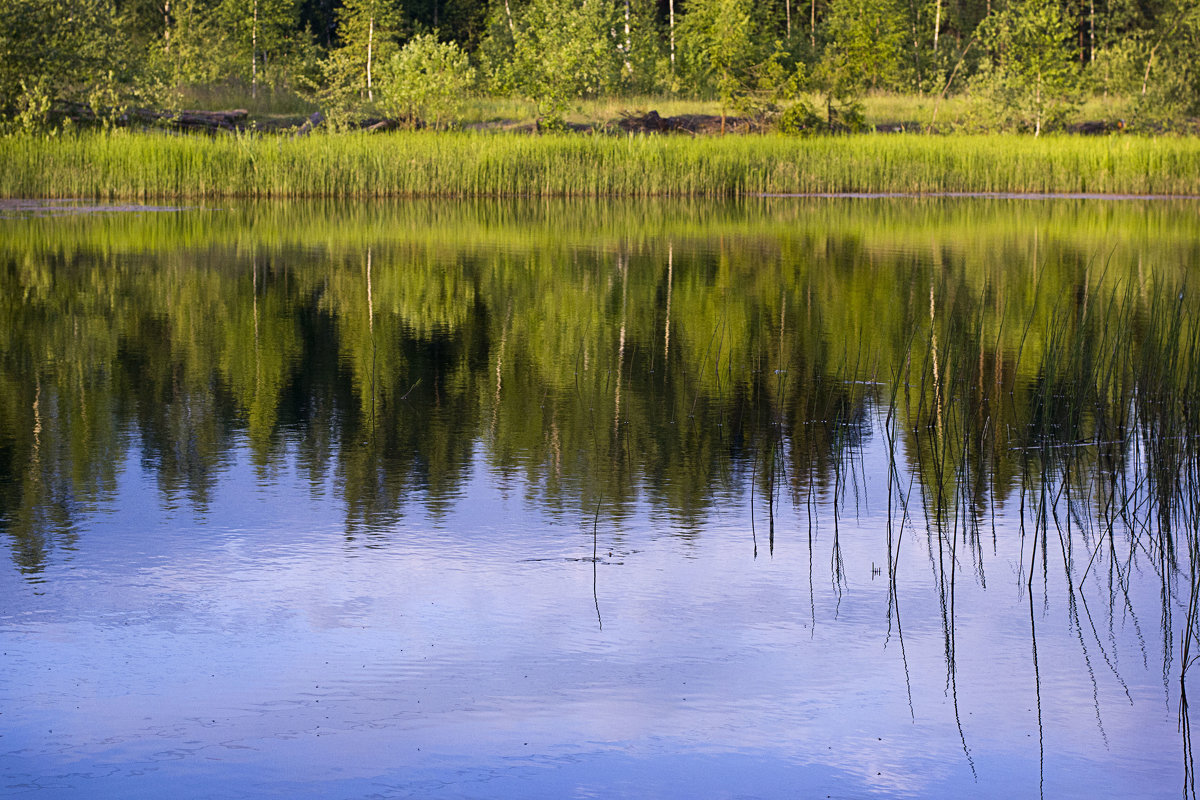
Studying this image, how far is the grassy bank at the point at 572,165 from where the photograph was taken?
23.1 m

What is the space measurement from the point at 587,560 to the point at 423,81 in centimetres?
2658

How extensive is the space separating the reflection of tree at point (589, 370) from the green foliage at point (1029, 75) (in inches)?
625

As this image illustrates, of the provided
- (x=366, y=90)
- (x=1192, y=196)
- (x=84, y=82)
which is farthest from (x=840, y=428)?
(x=366, y=90)

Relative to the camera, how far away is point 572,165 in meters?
25.7

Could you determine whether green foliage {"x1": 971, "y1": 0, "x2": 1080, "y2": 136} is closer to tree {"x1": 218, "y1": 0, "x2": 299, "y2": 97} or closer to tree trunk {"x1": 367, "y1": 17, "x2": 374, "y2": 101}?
tree trunk {"x1": 367, "y1": 17, "x2": 374, "y2": 101}

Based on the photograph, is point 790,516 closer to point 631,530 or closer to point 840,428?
point 631,530

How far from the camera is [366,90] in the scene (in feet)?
123

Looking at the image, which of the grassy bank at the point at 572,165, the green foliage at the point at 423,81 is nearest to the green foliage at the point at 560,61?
the green foliage at the point at 423,81

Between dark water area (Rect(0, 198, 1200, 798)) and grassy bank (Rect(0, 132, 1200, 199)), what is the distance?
517 inches

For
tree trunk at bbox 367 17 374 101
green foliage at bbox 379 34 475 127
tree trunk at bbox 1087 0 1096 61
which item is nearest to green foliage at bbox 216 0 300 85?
tree trunk at bbox 367 17 374 101

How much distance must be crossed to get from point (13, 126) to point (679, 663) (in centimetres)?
2356

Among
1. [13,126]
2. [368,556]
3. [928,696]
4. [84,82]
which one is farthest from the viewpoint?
[84,82]

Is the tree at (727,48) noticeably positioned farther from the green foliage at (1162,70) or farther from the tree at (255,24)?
the tree at (255,24)

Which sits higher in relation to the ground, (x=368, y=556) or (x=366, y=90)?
(x=366, y=90)
